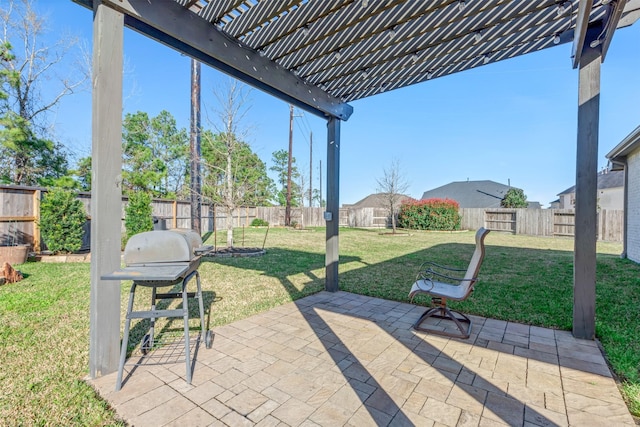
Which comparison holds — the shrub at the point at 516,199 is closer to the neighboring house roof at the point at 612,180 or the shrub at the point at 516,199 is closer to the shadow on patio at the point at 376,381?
the neighboring house roof at the point at 612,180

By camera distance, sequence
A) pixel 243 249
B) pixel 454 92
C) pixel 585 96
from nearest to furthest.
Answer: pixel 585 96 → pixel 243 249 → pixel 454 92

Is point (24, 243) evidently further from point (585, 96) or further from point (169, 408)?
point (585, 96)

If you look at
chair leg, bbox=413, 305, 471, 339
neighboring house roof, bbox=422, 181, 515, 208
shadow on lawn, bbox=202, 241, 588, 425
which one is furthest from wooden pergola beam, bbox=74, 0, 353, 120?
neighboring house roof, bbox=422, 181, 515, 208

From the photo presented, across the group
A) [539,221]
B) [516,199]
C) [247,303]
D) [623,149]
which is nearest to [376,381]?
[247,303]

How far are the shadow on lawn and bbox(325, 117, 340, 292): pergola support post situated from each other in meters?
0.40

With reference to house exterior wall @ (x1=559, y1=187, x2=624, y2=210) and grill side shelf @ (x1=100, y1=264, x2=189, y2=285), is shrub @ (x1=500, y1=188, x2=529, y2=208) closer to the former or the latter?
house exterior wall @ (x1=559, y1=187, x2=624, y2=210)

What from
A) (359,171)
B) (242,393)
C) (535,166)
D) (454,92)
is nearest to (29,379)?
(242,393)

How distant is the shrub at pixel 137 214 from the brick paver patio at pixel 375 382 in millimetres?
6426

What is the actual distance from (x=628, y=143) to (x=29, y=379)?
10.1 meters

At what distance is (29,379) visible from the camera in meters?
2.03

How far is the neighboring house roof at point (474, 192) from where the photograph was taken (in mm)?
28339

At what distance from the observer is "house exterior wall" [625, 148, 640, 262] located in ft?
22.3

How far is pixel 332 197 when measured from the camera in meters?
4.36

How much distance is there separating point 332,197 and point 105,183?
2.85 metres
